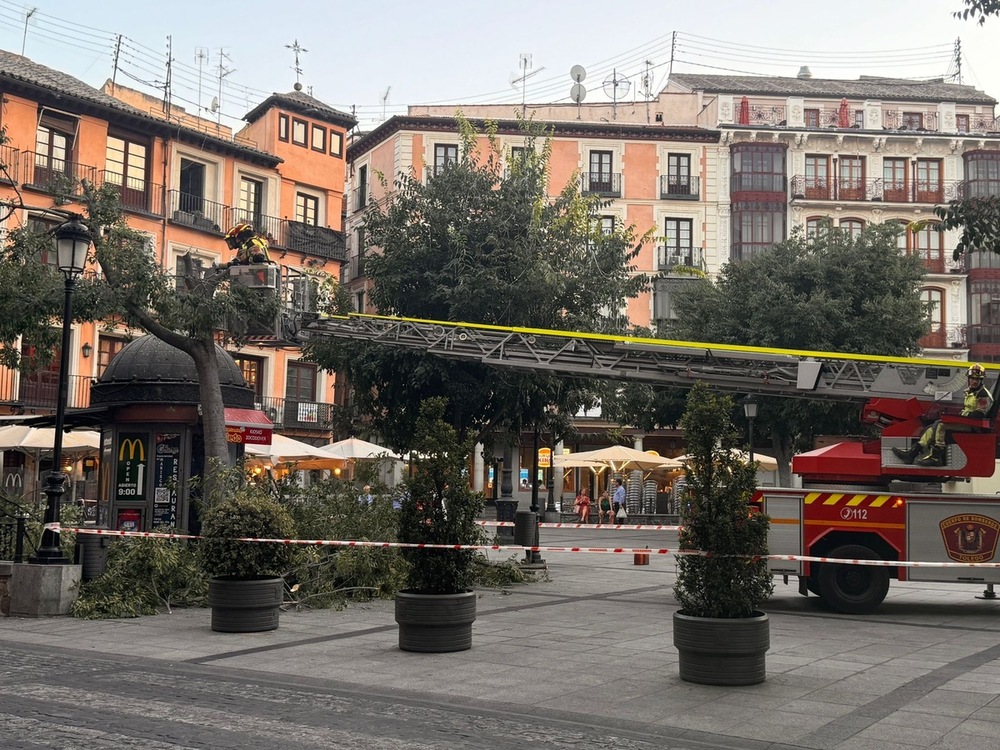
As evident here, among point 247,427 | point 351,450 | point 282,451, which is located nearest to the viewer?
point 247,427

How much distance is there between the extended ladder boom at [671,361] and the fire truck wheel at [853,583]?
7.12 feet

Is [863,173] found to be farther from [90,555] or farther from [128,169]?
[90,555]

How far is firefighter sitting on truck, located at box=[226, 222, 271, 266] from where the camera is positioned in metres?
17.3

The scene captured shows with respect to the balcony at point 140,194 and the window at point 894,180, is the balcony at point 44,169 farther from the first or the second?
the window at point 894,180

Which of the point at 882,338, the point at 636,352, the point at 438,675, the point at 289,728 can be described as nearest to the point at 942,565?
the point at 636,352

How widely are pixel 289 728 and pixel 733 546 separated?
12.9 feet

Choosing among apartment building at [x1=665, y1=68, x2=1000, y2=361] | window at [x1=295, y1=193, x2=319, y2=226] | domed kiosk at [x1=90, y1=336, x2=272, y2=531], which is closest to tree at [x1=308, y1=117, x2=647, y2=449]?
domed kiosk at [x1=90, y1=336, x2=272, y2=531]

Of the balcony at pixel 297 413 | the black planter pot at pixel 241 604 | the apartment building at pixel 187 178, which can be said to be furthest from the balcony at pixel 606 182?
the black planter pot at pixel 241 604

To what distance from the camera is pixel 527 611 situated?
14734 millimetres

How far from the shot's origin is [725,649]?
9.19 metres

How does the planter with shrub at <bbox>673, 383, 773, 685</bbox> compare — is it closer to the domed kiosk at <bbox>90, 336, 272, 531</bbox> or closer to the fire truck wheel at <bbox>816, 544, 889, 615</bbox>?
the fire truck wheel at <bbox>816, 544, 889, 615</bbox>

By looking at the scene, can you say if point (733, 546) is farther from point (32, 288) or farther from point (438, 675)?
point (32, 288)

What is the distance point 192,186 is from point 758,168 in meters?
26.3

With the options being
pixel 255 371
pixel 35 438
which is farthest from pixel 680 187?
pixel 35 438
